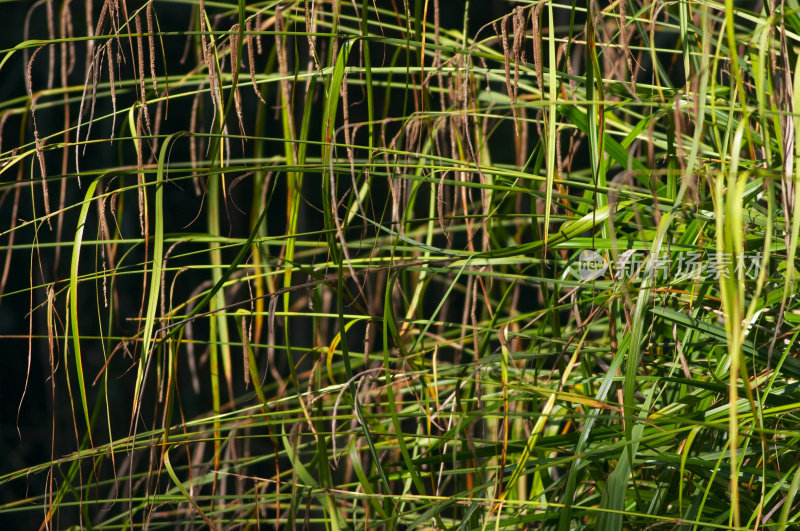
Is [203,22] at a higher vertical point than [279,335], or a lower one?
higher

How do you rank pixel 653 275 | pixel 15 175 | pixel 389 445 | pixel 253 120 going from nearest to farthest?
pixel 653 275
pixel 389 445
pixel 15 175
pixel 253 120

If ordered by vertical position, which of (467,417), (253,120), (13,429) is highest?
(253,120)

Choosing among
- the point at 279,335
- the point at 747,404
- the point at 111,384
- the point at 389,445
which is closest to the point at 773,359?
the point at 747,404

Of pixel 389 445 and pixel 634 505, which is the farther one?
pixel 389 445

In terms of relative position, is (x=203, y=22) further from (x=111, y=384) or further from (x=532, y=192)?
(x=111, y=384)

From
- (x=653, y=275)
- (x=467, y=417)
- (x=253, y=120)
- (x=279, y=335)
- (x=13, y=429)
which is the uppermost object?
(x=253, y=120)

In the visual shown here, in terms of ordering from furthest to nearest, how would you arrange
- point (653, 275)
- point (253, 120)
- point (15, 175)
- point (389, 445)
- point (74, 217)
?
point (253, 120) → point (74, 217) → point (15, 175) → point (389, 445) → point (653, 275)

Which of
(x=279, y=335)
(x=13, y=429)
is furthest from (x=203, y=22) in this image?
(x=13, y=429)

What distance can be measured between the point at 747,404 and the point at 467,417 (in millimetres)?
216

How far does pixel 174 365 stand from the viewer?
2.07 feet

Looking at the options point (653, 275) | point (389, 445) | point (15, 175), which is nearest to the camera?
point (653, 275)

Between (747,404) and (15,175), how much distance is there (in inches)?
45.4

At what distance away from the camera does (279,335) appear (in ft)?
4.90

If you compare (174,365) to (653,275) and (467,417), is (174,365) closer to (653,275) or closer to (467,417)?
(467,417)
